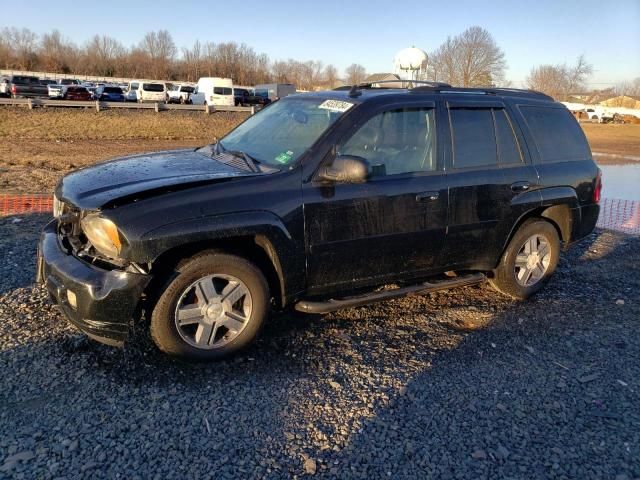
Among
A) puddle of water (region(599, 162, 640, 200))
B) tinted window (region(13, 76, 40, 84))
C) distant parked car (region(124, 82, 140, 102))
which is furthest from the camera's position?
distant parked car (region(124, 82, 140, 102))

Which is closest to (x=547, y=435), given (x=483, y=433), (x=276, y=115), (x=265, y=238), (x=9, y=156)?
(x=483, y=433)

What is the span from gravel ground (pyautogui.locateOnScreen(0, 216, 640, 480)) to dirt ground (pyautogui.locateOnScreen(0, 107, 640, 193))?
31.0ft

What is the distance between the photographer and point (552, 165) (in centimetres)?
510

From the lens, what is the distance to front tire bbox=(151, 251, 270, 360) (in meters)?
3.44

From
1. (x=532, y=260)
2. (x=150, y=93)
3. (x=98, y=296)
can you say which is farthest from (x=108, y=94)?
(x=98, y=296)

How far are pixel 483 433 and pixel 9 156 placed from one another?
1683cm

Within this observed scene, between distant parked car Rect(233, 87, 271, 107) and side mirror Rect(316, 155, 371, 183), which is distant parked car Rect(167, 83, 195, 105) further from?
side mirror Rect(316, 155, 371, 183)

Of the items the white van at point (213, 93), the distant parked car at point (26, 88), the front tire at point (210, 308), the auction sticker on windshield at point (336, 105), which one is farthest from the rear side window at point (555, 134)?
the white van at point (213, 93)

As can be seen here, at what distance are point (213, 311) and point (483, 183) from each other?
2.52 metres

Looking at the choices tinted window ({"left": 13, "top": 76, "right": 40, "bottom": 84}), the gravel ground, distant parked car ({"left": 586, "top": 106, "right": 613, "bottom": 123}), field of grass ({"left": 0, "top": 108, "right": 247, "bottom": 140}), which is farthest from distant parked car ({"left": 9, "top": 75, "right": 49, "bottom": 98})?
distant parked car ({"left": 586, "top": 106, "right": 613, "bottom": 123})

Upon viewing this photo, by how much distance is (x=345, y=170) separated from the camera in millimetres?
3734

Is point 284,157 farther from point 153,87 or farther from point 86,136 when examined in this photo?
point 153,87

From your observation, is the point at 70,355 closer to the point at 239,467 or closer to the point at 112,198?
the point at 112,198

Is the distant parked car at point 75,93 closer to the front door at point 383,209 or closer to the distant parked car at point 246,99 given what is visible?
the distant parked car at point 246,99
